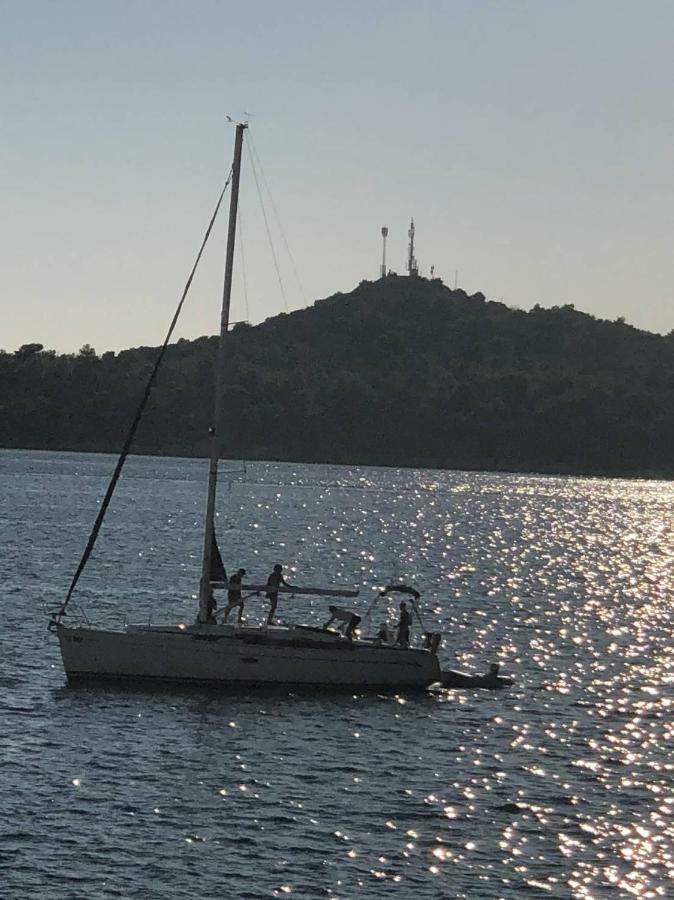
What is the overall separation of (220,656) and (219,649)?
0.71 ft

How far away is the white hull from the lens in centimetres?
4684

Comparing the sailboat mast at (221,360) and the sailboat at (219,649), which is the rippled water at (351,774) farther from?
the sailboat mast at (221,360)

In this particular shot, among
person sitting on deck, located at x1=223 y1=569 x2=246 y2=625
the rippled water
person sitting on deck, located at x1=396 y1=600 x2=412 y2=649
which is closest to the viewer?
the rippled water

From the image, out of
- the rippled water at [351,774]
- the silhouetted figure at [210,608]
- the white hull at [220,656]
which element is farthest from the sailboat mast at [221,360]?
the rippled water at [351,774]

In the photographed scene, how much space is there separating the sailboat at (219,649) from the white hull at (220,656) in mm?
30

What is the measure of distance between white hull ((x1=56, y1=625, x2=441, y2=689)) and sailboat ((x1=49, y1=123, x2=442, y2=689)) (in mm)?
30

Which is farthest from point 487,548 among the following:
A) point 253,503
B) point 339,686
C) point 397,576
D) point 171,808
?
point 171,808

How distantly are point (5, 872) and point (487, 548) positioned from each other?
97873 mm

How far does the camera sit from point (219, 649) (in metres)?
47.2

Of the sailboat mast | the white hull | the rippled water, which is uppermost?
the sailboat mast

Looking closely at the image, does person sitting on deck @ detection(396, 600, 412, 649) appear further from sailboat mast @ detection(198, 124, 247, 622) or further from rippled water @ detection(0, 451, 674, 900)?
sailboat mast @ detection(198, 124, 247, 622)

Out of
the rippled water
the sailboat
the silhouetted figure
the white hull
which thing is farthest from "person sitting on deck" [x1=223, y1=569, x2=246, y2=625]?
the rippled water

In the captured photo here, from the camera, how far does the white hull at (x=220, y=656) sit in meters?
46.8

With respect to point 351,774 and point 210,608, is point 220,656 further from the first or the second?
point 351,774
